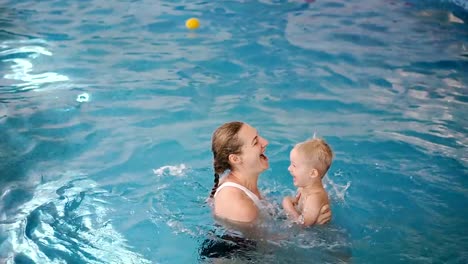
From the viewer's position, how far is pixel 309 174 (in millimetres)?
Result: 3752

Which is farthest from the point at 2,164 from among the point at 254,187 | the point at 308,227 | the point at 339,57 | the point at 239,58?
the point at 339,57

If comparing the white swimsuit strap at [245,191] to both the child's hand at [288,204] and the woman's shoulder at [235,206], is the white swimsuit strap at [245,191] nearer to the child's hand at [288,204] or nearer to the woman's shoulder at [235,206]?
the woman's shoulder at [235,206]

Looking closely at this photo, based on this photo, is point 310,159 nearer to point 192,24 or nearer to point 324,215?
point 324,215

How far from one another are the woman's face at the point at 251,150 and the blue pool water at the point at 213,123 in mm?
380

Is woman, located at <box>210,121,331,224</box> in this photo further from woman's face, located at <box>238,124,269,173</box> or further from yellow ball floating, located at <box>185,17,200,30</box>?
yellow ball floating, located at <box>185,17,200,30</box>

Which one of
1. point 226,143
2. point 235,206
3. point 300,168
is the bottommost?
point 235,206

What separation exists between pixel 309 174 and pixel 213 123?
92.0 inches

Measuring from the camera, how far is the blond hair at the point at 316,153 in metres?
3.72

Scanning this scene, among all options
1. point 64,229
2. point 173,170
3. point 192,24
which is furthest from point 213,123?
point 192,24

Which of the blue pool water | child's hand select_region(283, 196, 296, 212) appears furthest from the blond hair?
the blue pool water

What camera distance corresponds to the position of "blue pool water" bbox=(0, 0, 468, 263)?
4.12 meters

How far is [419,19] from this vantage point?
31.7 ft

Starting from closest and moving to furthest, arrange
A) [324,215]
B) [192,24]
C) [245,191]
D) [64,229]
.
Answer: [245,191], [324,215], [64,229], [192,24]

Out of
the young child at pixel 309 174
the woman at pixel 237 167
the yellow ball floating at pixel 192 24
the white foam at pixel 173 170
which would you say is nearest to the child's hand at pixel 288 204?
the young child at pixel 309 174
